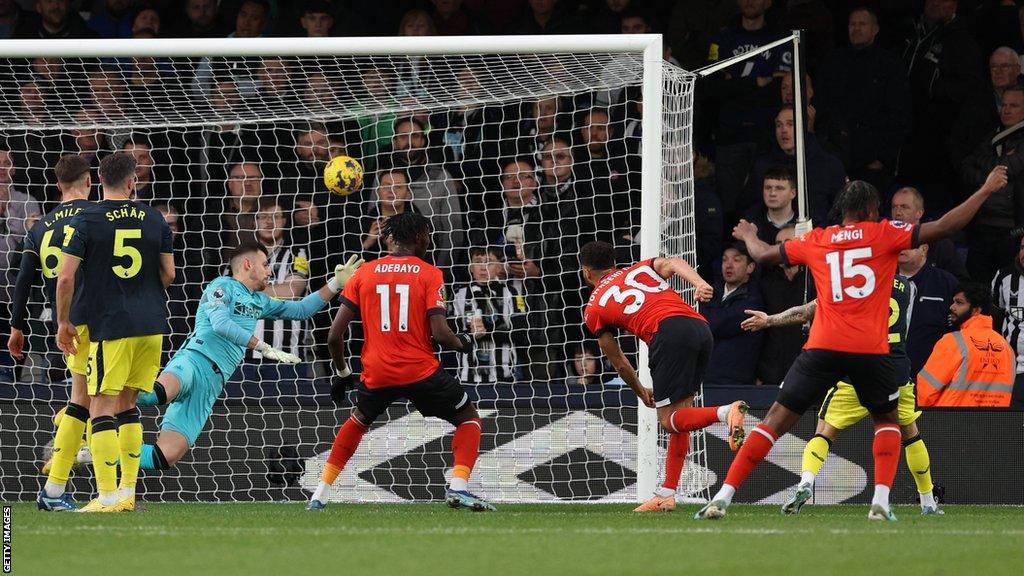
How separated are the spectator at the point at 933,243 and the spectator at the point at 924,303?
0.56 feet

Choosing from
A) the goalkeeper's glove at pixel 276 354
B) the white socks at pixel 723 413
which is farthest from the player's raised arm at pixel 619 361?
the goalkeeper's glove at pixel 276 354

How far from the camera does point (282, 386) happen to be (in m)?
11.2

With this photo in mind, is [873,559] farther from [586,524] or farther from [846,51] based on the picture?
[846,51]

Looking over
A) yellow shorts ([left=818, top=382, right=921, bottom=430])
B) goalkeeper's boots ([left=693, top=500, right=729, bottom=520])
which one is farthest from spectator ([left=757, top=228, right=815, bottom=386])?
goalkeeper's boots ([left=693, top=500, right=729, bottom=520])

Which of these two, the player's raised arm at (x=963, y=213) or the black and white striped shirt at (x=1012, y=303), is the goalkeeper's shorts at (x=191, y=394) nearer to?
the player's raised arm at (x=963, y=213)

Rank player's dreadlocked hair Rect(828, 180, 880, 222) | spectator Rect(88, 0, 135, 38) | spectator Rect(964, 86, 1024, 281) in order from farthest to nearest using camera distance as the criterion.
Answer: spectator Rect(88, 0, 135, 38) → spectator Rect(964, 86, 1024, 281) → player's dreadlocked hair Rect(828, 180, 880, 222)

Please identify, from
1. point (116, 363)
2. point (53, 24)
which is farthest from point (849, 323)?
point (53, 24)

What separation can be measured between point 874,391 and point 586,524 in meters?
1.75

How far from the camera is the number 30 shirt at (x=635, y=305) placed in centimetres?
871

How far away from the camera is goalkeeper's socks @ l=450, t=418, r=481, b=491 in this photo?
8.71 metres

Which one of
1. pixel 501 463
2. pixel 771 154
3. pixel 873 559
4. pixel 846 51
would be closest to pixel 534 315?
pixel 501 463

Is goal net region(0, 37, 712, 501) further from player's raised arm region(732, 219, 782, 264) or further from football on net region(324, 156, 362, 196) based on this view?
player's raised arm region(732, 219, 782, 264)

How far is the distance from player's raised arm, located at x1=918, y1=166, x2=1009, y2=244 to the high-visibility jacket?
314 cm

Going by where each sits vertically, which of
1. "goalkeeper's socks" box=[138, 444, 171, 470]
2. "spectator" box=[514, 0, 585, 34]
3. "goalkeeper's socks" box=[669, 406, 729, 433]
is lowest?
"goalkeeper's socks" box=[138, 444, 171, 470]
